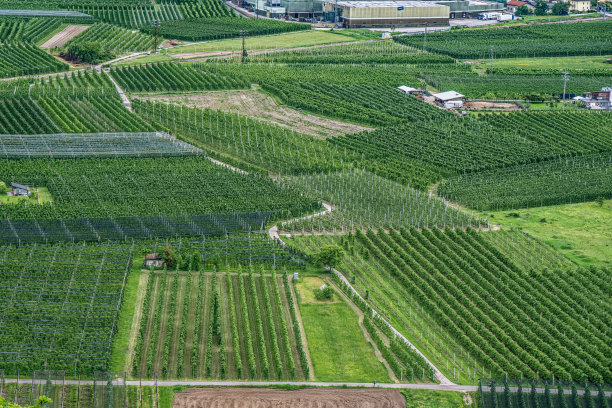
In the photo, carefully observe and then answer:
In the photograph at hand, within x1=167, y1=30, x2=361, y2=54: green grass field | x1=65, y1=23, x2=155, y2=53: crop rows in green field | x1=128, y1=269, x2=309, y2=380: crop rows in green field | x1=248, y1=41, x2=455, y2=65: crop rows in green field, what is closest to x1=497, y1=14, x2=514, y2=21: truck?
x1=167, y1=30, x2=361, y2=54: green grass field

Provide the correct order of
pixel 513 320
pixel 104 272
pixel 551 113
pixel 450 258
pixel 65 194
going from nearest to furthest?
pixel 513 320
pixel 104 272
pixel 450 258
pixel 65 194
pixel 551 113

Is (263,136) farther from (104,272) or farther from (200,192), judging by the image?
(104,272)

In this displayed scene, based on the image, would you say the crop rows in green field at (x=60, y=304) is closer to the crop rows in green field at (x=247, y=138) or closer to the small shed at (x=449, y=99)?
the crop rows in green field at (x=247, y=138)

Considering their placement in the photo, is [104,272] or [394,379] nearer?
[394,379]

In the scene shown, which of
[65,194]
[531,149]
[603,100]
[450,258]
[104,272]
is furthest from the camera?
[603,100]

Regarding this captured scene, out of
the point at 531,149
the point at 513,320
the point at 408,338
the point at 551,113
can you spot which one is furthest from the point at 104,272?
the point at 551,113

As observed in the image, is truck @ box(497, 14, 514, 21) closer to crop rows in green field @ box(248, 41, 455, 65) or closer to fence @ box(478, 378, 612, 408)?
crop rows in green field @ box(248, 41, 455, 65)
